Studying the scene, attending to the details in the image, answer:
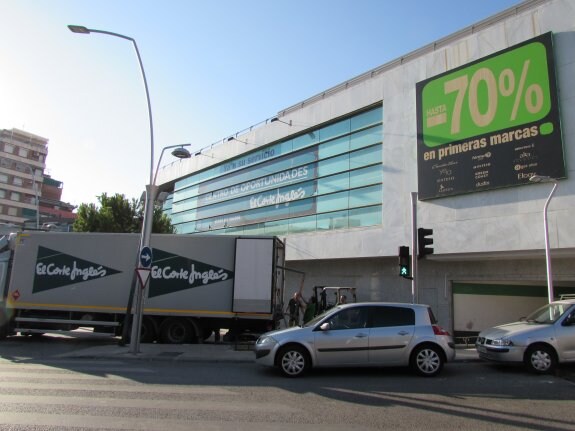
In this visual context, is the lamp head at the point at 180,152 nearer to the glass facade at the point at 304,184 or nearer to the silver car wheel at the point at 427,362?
the glass facade at the point at 304,184

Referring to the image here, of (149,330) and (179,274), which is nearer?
(149,330)

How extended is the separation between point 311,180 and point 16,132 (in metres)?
78.0

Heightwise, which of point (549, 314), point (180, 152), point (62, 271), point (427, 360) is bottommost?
point (427, 360)

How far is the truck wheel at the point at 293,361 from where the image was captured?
9250mm

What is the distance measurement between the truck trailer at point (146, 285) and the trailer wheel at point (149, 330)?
3 centimetres

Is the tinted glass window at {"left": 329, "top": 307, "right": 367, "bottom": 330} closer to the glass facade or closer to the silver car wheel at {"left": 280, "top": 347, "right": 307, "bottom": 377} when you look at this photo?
the silver car wheel at {"left": 280, "top": 347, "right": 307, "bottom": 377}

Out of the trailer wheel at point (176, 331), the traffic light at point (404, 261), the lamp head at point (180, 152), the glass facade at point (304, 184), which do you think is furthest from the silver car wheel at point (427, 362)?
the glass facade at point (304, 184)

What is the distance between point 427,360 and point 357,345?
144cm

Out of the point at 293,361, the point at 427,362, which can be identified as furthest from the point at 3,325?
the point at 427,362

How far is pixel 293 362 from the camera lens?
927cm

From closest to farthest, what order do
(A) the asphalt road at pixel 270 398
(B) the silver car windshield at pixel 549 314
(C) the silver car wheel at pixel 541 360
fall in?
(A) the asphalt road at pixel 270 398
(C) the silver car wheel at pixel 541 360
(B) the silver car windshield at pixel 549 314

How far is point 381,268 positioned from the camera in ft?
71.0

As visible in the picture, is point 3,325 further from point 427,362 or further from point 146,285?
point 427,362

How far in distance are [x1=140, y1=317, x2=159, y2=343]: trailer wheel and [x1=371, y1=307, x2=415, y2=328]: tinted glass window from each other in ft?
26.9
